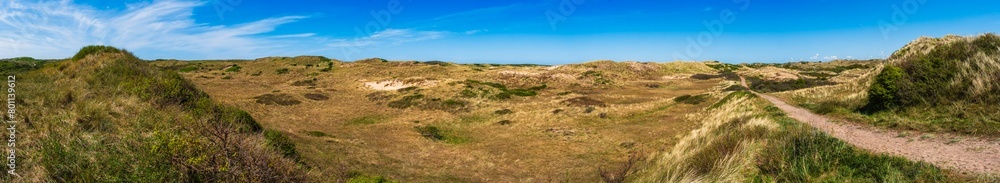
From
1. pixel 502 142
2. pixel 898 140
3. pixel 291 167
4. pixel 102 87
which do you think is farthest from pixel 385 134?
pixel 898 140

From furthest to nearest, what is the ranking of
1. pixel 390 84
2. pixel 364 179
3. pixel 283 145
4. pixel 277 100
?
1. pixel 390 84
2. pixel 277 100
3. pixel 283 145
4. pixel 364 179

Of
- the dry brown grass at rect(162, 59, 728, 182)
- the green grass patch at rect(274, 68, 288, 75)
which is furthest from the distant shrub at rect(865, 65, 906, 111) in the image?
the green grass patch at rect(274, 68, 288, 75)

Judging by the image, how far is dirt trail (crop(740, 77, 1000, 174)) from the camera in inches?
281

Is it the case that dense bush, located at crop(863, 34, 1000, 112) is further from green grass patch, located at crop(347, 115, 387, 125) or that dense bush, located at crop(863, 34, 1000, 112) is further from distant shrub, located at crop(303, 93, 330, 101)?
distant shrub, located at crop(303, 93, 330, 101)

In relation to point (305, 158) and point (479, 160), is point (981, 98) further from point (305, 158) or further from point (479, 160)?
point (305, 158)

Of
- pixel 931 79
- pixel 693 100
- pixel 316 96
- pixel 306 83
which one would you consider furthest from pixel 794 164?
pixel 306 83

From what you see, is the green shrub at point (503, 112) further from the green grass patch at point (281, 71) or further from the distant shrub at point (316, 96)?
the green grass patch at point (281, 71)

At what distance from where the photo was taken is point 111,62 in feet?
61.7

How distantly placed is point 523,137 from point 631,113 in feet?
30.2

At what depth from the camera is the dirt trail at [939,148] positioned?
7.13 meters

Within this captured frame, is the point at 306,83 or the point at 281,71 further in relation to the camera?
the point at 281,71

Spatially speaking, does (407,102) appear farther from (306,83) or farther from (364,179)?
(364,179)

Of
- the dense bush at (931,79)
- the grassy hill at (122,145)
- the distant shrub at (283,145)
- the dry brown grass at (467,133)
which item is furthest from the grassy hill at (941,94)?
the distant shrub at (283,145)

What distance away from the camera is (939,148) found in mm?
8477
